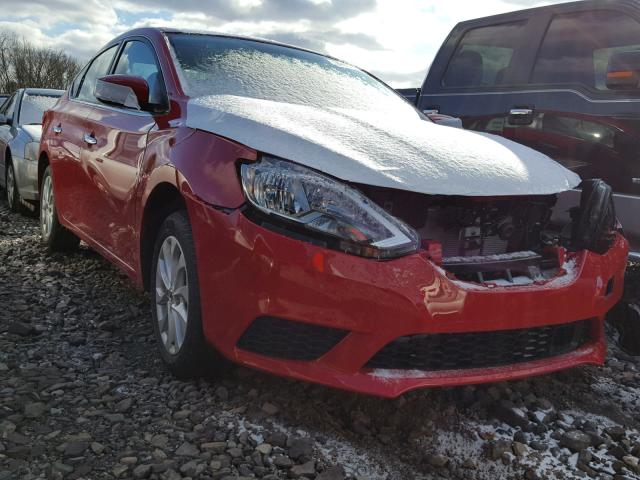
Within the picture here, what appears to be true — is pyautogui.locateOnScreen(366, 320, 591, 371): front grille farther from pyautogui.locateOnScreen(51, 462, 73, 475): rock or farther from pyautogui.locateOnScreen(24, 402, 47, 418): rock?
pyautogui.locateOnScreen(24, 402, 47, 418): rock

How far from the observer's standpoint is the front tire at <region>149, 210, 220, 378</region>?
99.5 inches

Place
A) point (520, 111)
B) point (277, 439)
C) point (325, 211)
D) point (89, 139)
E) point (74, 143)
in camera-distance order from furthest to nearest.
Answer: point (520, 111) < point (74, 143) < point (89, 139) < point (277, 439) < point (325, 211)

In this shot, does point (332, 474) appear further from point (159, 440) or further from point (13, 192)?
point (13, 192)

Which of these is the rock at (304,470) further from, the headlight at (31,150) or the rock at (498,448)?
the headlight at (31,150)

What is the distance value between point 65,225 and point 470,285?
3.16 m

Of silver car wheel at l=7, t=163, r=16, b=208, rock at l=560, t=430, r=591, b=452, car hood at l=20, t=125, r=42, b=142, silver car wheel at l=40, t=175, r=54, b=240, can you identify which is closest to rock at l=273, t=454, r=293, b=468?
rock at l=560, t=430, r=591, b=452

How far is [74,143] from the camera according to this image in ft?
13.5

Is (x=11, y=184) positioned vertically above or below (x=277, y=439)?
below

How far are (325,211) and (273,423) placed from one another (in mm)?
819

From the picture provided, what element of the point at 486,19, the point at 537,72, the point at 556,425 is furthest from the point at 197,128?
the point at 486,19

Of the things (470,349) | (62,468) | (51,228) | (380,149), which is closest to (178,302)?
(62,468)

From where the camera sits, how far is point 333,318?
2.17 m

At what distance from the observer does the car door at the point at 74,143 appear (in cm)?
399

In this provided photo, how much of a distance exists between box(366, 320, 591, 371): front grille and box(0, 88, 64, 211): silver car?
15.6 feet
